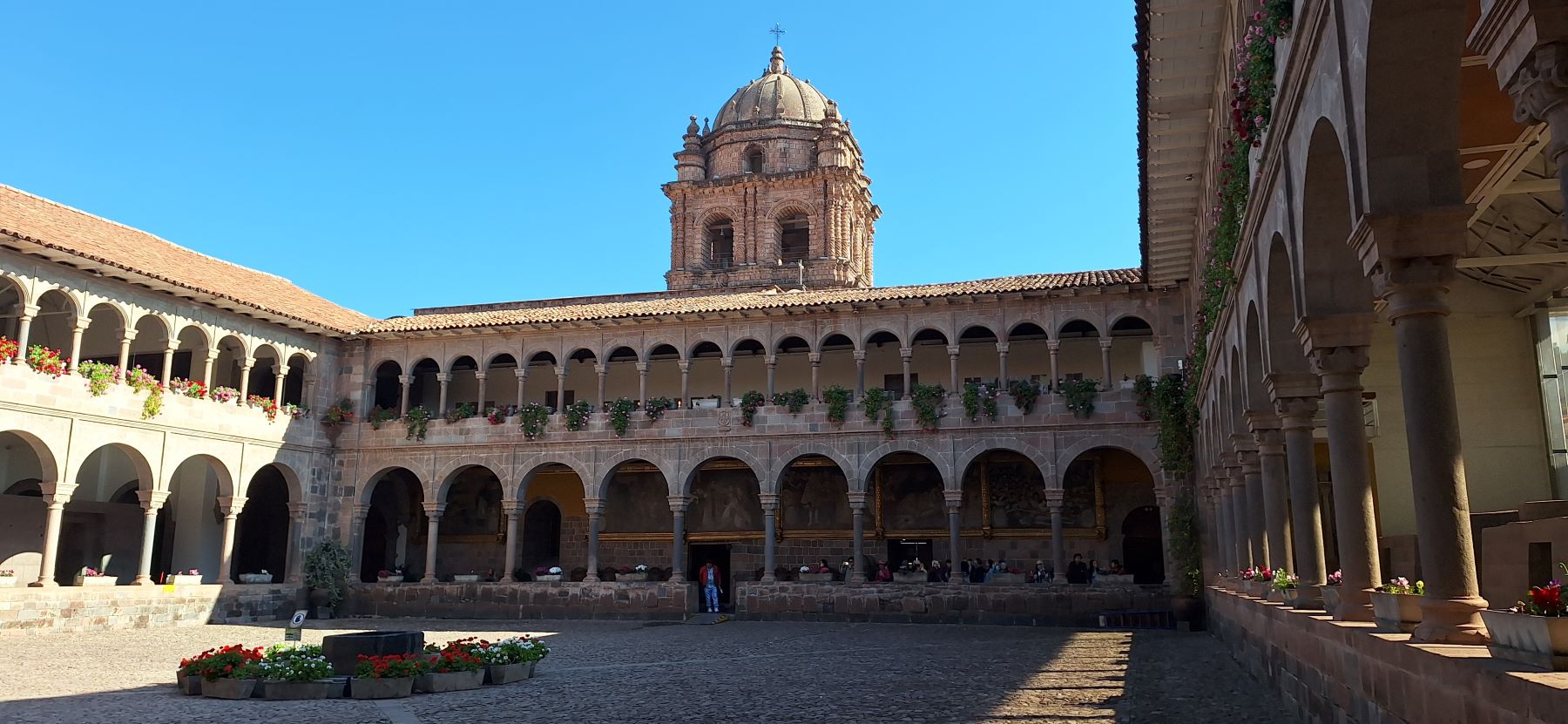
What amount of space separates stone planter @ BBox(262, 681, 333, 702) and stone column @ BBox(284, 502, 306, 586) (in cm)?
1630

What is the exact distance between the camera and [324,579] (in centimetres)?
2656

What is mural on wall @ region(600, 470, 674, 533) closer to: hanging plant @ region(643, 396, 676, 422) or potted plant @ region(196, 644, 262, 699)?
hanging plant @ region(643, 396, 676, 422)

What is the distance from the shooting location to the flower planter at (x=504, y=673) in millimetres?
12680

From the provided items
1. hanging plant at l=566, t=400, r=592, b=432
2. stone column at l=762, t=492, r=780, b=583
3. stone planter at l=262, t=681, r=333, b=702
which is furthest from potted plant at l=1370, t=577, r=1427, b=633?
hanging plant at l=566, t=400, r=592, b=432

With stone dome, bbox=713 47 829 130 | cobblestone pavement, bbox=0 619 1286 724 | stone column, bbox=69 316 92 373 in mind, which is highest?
stone dome, bbox=713 47 829 130

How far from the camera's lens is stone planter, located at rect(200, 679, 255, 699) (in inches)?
449

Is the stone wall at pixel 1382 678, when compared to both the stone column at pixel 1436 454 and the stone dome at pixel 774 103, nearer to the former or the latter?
the stone column at pixel 1436 454

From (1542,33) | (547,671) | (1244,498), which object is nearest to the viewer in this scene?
(1542,33)

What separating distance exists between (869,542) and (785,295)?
624 cm

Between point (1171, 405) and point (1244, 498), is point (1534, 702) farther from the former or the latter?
point (1171, 405)

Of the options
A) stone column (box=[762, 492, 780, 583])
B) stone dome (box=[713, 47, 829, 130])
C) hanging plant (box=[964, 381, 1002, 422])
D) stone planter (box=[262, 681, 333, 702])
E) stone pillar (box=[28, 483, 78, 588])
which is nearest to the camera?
stone planter (box=[262, 681, 333, 702])

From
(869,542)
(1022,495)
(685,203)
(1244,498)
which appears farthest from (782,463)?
(685,203)

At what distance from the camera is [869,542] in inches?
1107

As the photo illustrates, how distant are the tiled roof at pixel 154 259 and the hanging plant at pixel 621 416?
704 centimetres
